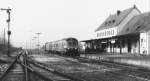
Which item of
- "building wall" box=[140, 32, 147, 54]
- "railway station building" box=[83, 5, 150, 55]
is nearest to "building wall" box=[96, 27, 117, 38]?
"railway station building" box=[83, 5, 150, 55]

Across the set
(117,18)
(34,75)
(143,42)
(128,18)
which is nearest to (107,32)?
(117,18)

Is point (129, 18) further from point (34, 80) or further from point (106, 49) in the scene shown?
point (34, 80)

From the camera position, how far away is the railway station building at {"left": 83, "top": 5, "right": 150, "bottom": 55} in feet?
141

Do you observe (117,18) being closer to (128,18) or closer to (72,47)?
(128,18)

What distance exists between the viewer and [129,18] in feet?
212

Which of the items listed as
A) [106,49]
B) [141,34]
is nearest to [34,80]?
[141,34]

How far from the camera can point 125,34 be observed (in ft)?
139

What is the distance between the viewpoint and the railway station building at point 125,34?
4309cm

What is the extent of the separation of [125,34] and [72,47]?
8.64m

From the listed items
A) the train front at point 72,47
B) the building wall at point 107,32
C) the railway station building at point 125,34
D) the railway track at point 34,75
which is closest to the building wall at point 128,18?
the railway station building at point 125,34

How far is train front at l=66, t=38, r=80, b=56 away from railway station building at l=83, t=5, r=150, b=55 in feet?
21.4

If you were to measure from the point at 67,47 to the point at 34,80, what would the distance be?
3016 centimetres

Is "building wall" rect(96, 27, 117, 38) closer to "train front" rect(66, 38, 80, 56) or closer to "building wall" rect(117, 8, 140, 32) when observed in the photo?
"building wall" rect(117, 8, 140, 32)

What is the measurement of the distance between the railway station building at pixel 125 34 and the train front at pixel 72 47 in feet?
21.4
